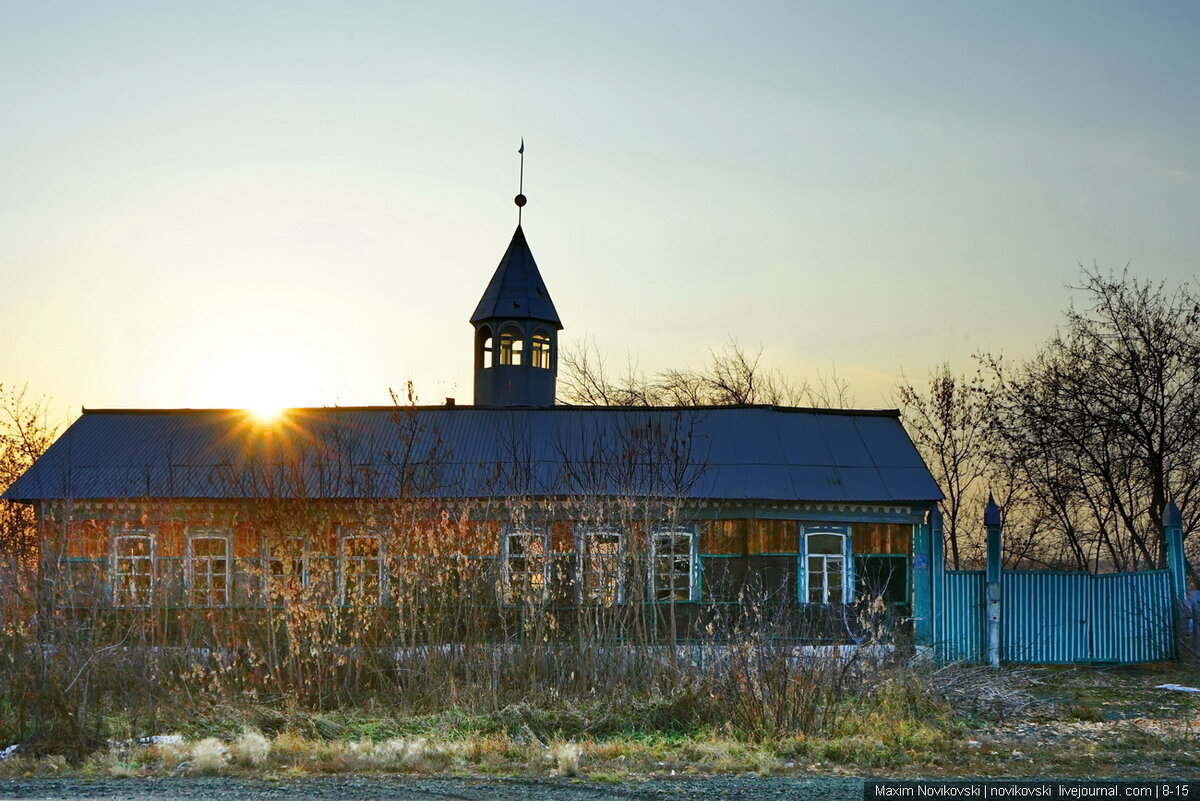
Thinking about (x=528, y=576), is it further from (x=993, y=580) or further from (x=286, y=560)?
(x=993, y=580)

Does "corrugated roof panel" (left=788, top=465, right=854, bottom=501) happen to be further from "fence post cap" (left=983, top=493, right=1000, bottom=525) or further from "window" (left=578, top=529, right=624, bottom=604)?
"window" (left=578, top=529, right=624, bottom=604)

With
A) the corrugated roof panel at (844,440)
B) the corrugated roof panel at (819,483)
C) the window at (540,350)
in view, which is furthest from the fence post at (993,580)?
the window at (540,350)

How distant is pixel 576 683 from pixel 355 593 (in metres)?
2.63

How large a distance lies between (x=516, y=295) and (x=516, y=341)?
1.00 metres

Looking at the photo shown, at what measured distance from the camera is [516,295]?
2844cm

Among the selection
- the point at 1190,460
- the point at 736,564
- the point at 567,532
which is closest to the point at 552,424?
the point at 736,564

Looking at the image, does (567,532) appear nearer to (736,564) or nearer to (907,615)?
(736,564)

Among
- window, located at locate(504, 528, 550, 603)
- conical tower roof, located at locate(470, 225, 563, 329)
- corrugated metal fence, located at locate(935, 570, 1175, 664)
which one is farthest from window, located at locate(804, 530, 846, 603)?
conical tower roof, located at locate(470, 225, 563, 329)

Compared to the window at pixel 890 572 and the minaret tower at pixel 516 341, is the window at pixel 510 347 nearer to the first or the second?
the minaret tower at pixel 516 341

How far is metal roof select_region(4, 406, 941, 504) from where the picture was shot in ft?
70.7

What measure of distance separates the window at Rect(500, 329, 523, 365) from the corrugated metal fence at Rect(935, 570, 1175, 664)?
1097 centimetres

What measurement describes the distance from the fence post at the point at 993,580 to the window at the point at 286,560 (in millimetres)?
11001

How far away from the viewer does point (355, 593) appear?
1442 centimetres

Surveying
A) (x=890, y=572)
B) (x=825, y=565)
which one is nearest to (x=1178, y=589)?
(x=890, y=572)
